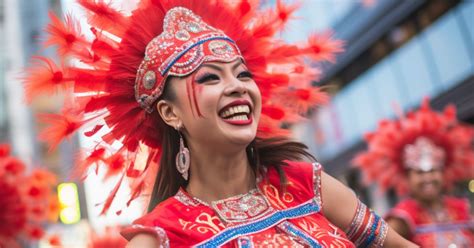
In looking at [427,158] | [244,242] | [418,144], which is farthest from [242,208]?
[418,144]

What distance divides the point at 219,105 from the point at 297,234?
0.54 metres

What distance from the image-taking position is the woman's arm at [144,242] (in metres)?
2.65

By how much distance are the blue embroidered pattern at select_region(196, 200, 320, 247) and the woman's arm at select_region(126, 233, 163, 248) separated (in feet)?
0.51

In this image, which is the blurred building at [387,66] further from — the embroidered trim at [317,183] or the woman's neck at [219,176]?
the woman's neck at [219,176]

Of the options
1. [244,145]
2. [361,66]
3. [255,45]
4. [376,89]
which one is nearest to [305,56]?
[255,45]

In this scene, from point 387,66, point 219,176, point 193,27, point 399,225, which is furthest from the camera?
point 387,66

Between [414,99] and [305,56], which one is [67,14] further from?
[414,99]

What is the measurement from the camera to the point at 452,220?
21.3 ft

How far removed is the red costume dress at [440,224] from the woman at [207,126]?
3342mm

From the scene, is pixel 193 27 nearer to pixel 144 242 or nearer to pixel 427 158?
pixel 144 242

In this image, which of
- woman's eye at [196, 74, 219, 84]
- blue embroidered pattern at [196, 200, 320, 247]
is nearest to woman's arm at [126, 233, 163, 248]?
blue embroidered pattern at [196, 200, 320, 247]

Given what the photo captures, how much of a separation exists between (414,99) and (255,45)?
1457cm

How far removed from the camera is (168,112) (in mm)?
3002

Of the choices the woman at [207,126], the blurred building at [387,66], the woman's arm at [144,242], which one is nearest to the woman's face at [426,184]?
the woman at [207,126]
